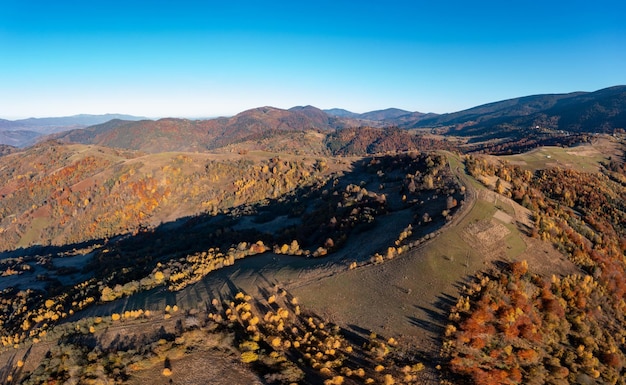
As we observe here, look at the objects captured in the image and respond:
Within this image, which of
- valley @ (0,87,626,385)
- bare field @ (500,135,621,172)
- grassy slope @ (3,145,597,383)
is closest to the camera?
valley @ (0,87,626,385)

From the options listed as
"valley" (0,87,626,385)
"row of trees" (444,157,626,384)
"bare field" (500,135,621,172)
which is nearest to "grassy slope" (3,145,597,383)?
"valley" (0,87,626,385)

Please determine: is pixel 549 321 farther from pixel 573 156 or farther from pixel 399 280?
pixel 573 156

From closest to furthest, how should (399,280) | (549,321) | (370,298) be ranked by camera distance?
(549,321) < (370,298) < (399,280)

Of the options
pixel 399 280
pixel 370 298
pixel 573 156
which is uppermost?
pixel 573 156

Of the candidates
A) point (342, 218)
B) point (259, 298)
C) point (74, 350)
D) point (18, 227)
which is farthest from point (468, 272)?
point (18, 227)

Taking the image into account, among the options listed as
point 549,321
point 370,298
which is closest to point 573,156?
point 549,321

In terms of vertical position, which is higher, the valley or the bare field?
the bare field

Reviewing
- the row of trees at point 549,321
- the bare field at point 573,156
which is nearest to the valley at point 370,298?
the row of trees at point 549,321

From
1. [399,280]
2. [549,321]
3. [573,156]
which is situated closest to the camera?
[549,321]

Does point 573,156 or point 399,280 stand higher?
point 573,156

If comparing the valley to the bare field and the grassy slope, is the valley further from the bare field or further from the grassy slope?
the bare field

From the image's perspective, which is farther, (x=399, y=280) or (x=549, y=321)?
(x=399, y=280)

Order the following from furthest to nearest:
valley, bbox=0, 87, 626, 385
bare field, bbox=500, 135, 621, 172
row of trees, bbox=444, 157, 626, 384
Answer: bare field, bbox=500, 135, 621, 172, valley, bbox=0, 87, 626, 385, row of trees, bbox=444, 157, 626, 384
